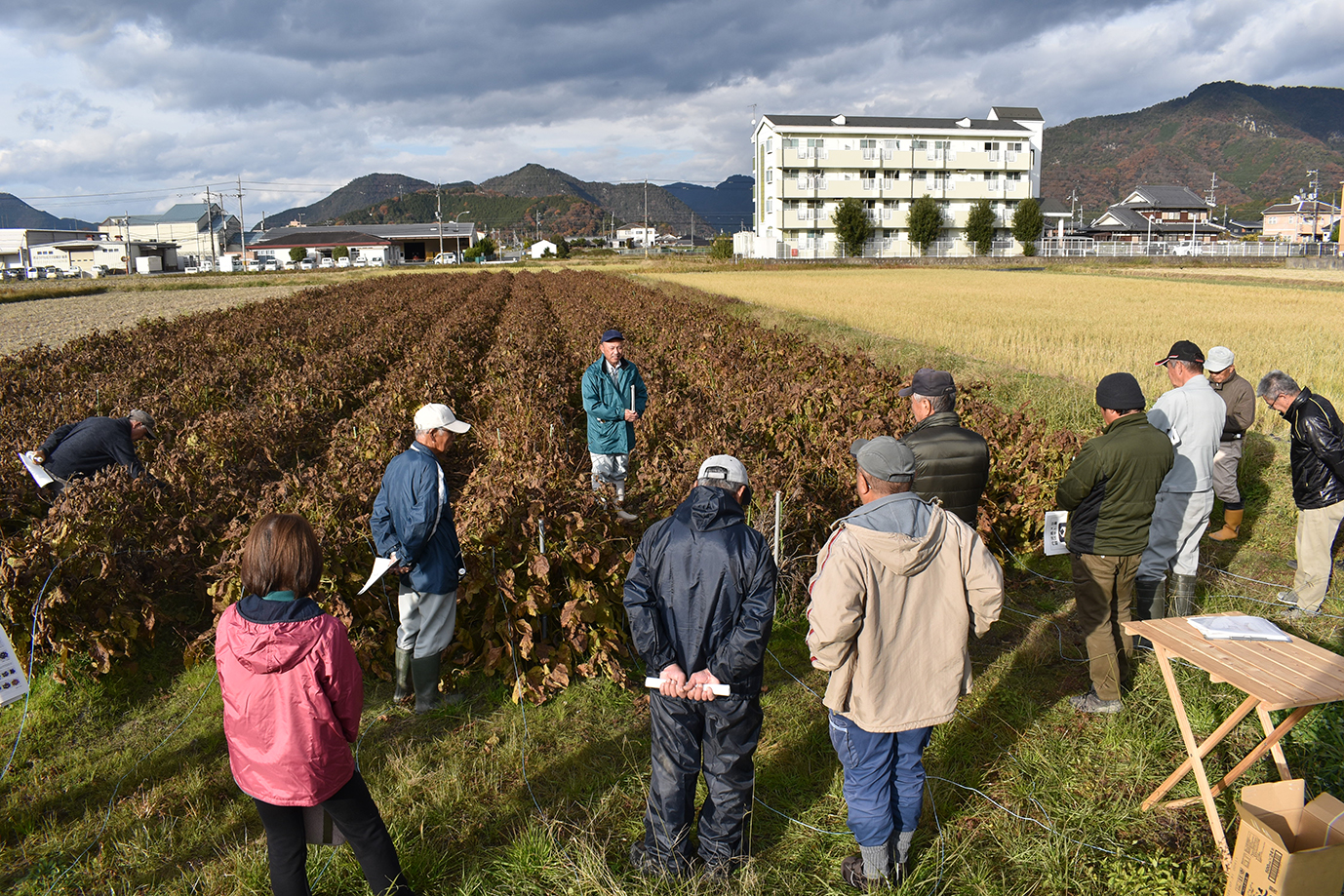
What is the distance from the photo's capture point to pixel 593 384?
22.8ft

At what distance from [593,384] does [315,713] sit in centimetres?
465

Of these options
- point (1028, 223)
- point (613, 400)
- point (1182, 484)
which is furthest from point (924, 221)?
point (1182, 484)

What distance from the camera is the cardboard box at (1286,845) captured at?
248cm

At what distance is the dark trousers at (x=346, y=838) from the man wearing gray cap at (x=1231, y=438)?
289 inches

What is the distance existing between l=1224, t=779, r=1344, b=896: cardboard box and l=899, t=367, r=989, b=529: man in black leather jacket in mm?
1875

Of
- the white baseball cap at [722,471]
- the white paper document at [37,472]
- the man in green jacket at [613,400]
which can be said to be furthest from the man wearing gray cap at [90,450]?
the white baseball cap at [722,471]

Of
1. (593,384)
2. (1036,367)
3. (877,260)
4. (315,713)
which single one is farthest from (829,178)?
(315,713)

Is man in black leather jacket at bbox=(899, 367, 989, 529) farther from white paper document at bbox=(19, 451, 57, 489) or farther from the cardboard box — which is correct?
white paper document at bbox=(19, 451, 57, 489)

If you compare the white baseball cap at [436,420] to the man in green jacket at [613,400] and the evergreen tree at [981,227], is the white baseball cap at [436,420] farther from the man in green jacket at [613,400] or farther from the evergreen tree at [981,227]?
the evergreen tree at [981,227]

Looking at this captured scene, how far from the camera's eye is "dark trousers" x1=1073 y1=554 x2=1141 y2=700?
425 centimetres

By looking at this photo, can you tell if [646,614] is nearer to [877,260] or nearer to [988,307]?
[988,307]

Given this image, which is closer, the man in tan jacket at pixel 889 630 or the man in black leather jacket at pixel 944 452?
the man in tan jacket at pixel 889 630

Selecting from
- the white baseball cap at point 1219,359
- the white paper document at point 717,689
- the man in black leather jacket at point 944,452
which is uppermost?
the white baseball cap at point 1219,359

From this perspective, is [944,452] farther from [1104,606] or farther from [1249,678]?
[1249,678]
